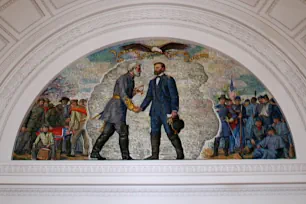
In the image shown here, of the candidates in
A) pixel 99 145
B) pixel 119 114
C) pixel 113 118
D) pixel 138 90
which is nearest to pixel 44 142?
pixel 99 145

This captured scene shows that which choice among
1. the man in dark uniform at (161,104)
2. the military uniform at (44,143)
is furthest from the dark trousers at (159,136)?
the military uniform at (44,143)

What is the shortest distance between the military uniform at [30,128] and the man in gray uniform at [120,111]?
1541 mm

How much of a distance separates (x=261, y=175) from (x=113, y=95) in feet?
13.3

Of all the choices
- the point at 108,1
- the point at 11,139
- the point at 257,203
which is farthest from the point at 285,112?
the point at 11,139

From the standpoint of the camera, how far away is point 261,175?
33.0 feet

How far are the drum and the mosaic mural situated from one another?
0.6 inches

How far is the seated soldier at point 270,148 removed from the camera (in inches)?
412

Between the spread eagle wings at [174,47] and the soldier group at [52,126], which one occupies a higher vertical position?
the spread eagle wings at [174,47]

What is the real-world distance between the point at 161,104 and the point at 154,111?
25 cm

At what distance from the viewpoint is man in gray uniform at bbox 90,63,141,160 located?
10.7 m

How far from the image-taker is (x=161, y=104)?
11.2 meters

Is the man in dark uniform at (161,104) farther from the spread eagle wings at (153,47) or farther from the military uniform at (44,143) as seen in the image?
the military uniform at (44,143)

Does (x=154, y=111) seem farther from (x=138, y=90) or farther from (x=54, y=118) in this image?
(x=54, y=118)

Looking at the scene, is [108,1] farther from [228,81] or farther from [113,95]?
[228,81]
